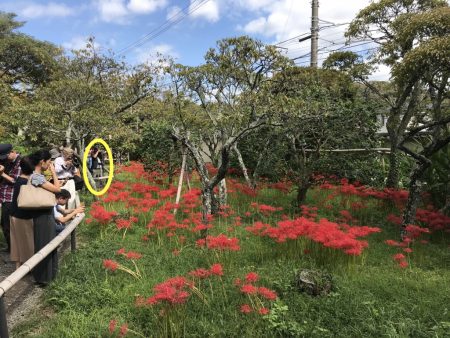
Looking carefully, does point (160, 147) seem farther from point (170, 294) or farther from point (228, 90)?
point (170, 294)

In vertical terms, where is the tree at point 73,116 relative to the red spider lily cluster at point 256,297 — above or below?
above

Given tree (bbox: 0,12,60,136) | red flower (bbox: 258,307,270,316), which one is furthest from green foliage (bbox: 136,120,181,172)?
tree (bbox: 0,12,60,136)

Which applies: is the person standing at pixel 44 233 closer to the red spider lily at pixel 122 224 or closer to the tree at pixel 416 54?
the red spider lily at pixel 122 224

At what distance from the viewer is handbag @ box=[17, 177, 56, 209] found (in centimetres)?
454

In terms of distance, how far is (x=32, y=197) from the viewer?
4.56 m

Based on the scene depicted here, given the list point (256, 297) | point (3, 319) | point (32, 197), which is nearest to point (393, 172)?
point (256, 297)

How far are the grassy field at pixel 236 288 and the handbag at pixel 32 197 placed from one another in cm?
99

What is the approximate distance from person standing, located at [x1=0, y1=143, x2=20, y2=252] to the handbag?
4.17 ft

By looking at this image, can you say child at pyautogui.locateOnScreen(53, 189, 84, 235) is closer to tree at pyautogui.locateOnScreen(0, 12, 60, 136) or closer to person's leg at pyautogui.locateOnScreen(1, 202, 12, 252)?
person's leg at pyautogui.locateOnScreen(1, 202, 12, 252)

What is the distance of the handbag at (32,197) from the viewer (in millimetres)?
4539

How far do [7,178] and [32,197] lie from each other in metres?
1.34

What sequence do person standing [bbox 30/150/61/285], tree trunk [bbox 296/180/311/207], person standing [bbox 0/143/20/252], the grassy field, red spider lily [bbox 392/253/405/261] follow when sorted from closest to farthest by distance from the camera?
the grassy field < person standing [bbox 30/150/61/285] < red spider lily [bbox 392/253/405/261] < person standing [bbox 0/143/20/252] < tree trunk [bbox 296/180/311/207]

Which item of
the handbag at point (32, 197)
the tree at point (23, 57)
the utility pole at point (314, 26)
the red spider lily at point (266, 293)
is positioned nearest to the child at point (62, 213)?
the handbag at point (32, 197)

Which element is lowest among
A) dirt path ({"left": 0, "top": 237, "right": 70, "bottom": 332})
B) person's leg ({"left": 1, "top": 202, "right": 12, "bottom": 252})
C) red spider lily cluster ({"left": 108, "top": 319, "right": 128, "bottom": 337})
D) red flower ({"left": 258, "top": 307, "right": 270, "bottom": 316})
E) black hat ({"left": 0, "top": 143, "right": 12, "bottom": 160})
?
dirt path ({"left": 0, "top": 237, "right": 70, "bottom": 332})
